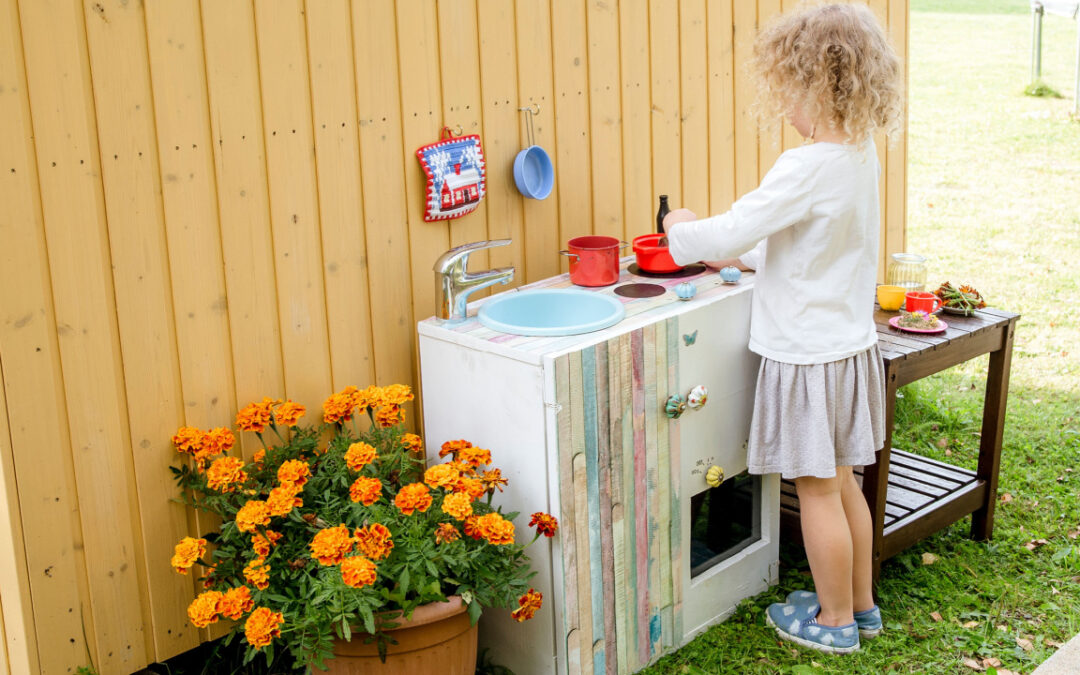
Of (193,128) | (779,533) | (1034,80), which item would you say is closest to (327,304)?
(193,128)

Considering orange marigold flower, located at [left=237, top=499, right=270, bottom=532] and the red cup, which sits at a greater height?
the red cup

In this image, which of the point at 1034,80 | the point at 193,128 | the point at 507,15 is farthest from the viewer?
the point at 1034,80

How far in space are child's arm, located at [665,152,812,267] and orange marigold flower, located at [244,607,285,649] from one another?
1323mm

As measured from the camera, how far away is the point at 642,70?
3.40 m

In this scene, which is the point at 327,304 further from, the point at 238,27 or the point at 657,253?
the point at 657,253

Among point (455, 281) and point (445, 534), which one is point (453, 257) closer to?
point (455, 281)

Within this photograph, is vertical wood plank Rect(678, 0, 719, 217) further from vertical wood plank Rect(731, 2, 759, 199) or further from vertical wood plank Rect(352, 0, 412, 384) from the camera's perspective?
vertical wood plank Rect(352, 0, 412, 384)

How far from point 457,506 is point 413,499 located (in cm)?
10

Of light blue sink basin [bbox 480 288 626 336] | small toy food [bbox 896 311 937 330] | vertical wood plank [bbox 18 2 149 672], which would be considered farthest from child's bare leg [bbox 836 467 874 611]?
vertical wood plank [bbox 18 2 149 672]

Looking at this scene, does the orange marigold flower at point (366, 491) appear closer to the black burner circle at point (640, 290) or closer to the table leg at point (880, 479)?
the black burner circle at point (640, 290)

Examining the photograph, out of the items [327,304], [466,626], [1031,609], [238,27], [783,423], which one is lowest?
[1031,609]

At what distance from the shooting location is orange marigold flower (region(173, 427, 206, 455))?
8.27 ft

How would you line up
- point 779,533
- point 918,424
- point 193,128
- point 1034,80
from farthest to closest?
point 1034,80
point 918,424
point 779,533
point 193,128

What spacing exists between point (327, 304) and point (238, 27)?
0.67m
